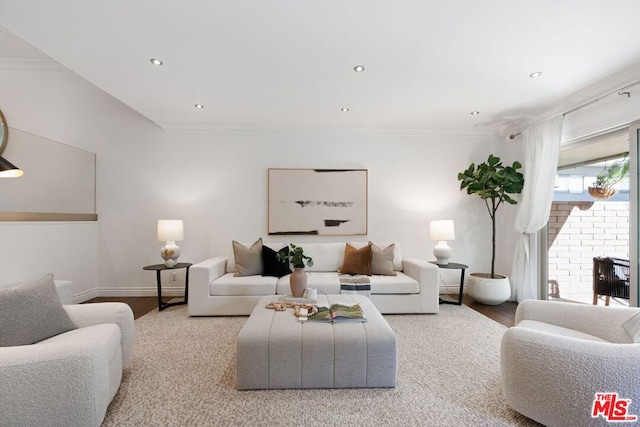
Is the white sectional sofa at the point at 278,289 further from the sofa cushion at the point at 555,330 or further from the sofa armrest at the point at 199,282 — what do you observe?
the sofa cushion at the point at 555,330

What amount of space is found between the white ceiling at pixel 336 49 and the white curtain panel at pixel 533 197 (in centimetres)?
33

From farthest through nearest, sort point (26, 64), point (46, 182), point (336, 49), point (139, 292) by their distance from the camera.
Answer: point (139, 292) → point (26, 64) → point (46, 182) → point (336, 49)

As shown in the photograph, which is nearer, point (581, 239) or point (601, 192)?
point (601, 192)

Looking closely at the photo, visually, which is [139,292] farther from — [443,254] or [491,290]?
[491,290]

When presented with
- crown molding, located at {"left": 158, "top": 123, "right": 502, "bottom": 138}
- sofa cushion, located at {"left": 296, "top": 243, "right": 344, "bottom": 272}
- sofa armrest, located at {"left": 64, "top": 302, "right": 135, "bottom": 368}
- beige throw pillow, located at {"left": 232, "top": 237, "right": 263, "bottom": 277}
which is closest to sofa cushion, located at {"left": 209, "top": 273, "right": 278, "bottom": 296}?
beige throw pillow, located at {"left": 232, "top": 237, "right": 263, "bottom": 277}

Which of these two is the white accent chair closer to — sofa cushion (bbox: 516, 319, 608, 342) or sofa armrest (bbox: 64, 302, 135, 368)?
sofa armrest (bbox: 64, 302, 135, 368)

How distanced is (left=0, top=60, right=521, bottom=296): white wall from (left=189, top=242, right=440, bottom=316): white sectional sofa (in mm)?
883

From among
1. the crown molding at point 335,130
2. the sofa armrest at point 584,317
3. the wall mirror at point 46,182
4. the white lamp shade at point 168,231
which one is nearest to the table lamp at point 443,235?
the crown molding at point 335,130

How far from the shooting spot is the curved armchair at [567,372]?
1.32 metres

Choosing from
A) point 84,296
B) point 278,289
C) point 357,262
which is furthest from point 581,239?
point 84,296

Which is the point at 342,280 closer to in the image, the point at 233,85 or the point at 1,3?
the point at 233,85

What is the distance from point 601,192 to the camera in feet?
9.82

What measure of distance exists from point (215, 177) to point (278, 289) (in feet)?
6.36

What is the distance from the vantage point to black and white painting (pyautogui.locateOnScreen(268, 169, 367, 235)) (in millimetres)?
4086
